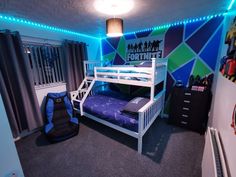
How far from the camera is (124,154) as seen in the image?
185 centimetres

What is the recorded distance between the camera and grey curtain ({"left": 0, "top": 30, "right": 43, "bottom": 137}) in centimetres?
196

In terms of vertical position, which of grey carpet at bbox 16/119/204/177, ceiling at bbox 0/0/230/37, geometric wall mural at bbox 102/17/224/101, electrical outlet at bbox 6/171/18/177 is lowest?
grey carpet at bbox 16/119/204/177

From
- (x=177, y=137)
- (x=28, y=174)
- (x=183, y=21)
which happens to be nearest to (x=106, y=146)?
(x=28, y=174)

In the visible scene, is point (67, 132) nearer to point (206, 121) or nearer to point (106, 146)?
point (106, 146)

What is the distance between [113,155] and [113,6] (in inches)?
87.1

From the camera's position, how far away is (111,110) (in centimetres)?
219

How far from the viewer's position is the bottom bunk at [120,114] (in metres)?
1.79

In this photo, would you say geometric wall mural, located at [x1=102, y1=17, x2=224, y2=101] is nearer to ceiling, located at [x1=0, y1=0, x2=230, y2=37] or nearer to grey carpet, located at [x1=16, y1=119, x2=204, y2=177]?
ceiling, located at [x1=0, y1=0, x2=230, y2=37]

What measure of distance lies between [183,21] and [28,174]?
374 cm

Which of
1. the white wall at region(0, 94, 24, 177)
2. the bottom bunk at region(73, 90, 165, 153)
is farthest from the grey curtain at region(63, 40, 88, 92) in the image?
the white wall at region(0, 94, 24, 177)

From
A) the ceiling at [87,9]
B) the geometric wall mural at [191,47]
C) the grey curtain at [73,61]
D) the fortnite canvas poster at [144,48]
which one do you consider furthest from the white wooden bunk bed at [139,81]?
the ceiling at [87,9]

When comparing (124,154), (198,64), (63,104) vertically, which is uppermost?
(198,64)

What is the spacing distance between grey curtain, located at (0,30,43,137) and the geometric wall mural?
8.95ft

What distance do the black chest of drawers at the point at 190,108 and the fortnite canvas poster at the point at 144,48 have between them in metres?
1.09
